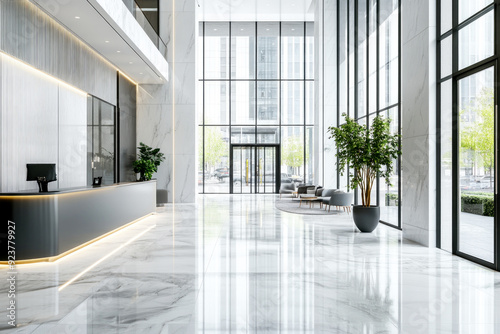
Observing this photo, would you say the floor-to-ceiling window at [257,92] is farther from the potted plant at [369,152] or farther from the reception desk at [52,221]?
the reception desk at [52,221]

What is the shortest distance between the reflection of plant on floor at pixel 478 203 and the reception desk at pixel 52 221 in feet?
23.1

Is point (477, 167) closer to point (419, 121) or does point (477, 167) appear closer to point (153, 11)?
point (419, 121)

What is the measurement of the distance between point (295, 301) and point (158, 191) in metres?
11.2

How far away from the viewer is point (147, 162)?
43.0ft

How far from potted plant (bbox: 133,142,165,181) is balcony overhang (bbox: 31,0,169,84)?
9.53 feet

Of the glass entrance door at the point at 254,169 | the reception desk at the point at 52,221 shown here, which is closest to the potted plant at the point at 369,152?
A: the reception desk at the point at 52,221

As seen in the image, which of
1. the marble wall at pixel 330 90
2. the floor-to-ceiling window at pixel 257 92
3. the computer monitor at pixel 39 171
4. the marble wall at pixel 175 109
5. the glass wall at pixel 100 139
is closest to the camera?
the computer monitor at pixel 39 171

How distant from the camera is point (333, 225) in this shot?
9.27m

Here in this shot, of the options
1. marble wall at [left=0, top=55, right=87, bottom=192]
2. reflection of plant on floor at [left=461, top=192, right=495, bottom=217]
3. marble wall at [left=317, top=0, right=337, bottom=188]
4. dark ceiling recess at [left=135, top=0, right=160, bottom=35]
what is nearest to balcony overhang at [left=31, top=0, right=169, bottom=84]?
marble wall at [left=0, top=55, right=87, bottom=192]

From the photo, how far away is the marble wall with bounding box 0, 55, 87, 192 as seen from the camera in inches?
271

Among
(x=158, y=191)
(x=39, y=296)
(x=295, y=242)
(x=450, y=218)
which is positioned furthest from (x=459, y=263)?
(x=158, y=191)

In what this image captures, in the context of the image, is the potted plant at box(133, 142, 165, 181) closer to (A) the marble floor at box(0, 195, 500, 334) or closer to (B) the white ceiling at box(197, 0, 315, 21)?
(A) the marble floor at box(0, 195, 500, 334)

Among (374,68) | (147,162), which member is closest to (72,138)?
(147,162)

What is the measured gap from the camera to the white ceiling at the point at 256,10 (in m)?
17.1
